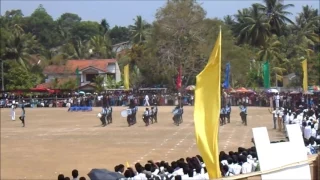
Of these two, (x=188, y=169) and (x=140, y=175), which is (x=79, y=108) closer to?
(x=140, y=175)

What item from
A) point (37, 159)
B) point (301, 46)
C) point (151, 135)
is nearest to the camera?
point (37, 159)

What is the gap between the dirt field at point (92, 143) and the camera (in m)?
18.0

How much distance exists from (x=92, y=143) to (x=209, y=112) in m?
17.0

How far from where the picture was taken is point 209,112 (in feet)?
23.4

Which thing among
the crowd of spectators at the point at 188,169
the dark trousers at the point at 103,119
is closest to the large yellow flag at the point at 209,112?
the crowd of spectators at the point at 188,169

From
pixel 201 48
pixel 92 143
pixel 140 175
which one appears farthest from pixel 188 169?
pixel 201 48

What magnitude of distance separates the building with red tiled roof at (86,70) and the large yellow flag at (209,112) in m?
58.1

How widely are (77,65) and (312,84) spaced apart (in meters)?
28.1

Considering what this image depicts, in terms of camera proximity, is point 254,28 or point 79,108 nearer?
point 79,108

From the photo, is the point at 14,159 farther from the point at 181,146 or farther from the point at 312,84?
the point at 312,84

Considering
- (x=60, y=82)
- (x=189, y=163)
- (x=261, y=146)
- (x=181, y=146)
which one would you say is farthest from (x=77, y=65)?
(x=261, y=146)

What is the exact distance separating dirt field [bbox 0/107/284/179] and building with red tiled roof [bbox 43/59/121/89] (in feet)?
101

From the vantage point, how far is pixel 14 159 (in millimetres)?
19484

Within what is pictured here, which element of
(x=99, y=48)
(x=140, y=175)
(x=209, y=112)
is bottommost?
(x=140, y=175)
